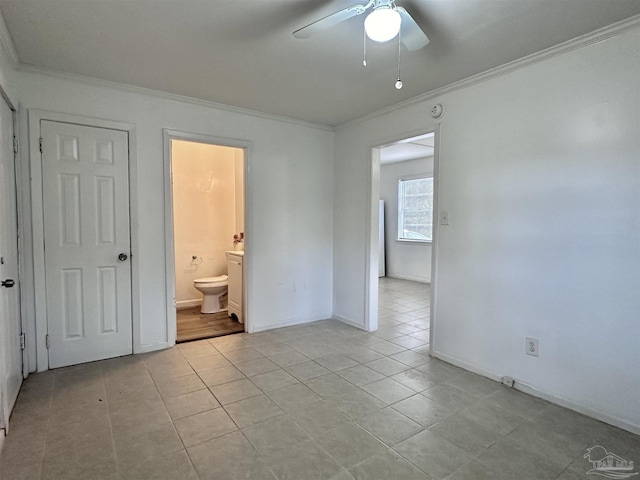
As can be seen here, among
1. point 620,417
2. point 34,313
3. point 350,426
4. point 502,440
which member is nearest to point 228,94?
point 34,313

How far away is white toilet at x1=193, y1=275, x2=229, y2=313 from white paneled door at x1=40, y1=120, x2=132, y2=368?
1.49m

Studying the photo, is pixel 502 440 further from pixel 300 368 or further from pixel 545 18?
pixel 545 18

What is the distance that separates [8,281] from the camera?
2.08 meters

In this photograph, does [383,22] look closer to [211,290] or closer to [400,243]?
[211,290]

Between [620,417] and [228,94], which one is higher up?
[228,94]

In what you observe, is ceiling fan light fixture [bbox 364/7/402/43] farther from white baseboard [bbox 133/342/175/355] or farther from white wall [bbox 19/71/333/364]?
white baseboard [bbox 133/342/175/355]

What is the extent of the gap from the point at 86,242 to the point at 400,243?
232 inches

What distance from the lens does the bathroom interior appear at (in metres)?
4.68

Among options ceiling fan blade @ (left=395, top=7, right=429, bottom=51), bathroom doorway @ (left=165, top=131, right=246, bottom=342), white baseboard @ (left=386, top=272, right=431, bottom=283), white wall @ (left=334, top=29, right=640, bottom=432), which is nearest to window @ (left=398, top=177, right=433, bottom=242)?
white baseboard @ (left=386, top=272, right=431, bottom=283)

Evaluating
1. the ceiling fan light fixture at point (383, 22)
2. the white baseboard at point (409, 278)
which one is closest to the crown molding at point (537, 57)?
the ceiling fan light fixture at point (383, 22)

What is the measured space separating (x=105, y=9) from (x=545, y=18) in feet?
8.13

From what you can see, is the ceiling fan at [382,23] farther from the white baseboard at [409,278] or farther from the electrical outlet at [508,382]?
the white baseboard at [409,278]

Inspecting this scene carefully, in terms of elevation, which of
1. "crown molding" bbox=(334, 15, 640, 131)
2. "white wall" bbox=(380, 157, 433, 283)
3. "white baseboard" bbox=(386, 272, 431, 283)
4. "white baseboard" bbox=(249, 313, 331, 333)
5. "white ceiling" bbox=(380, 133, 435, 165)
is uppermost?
"white ceiling" bbox=(380, 133, 435, 165)

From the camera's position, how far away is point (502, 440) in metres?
1.97
